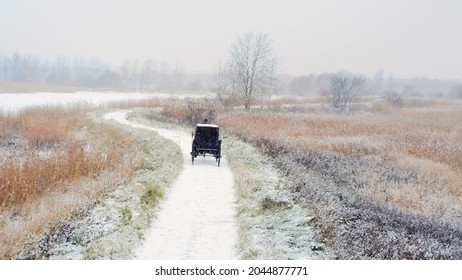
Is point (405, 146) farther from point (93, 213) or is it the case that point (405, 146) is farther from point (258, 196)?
point (93, 213)

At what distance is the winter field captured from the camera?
7.25 meters

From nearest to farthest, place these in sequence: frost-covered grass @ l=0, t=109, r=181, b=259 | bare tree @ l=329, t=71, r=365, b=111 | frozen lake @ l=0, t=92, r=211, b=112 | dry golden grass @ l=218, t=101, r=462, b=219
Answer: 1. frost-covered grass @ l=0, t=109, r=181, b=259
2. dry golden grass @ l=218, t=101, r=462, b=219
3. frozen lake @ l=0, t=92, r=211, b=112
4. bare tree @ l=329, t=71, r=365, b=111

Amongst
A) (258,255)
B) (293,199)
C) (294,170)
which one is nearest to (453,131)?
(294,170)

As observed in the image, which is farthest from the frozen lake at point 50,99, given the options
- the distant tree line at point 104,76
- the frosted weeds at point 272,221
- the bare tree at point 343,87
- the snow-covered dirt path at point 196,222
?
the bare tree at point 343,87

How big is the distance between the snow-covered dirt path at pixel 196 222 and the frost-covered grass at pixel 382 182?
1.88 metres

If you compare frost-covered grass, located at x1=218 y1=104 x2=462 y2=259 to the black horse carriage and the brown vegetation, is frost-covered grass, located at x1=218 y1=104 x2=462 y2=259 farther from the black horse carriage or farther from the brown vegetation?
the black horse carriage

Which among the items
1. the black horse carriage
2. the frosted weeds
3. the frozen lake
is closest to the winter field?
the frosted weeds

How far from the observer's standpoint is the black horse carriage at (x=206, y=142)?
15.2 m

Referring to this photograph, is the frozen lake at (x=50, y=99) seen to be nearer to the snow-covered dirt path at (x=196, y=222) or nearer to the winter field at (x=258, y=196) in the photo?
the winter field at (x=258, y=196)

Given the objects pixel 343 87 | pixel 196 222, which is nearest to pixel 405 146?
pixel 196 222

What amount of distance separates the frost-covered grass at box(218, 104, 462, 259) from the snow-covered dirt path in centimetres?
188

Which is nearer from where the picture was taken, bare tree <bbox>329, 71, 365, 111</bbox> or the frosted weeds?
the frosted weeds

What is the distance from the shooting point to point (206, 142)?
15.3m
